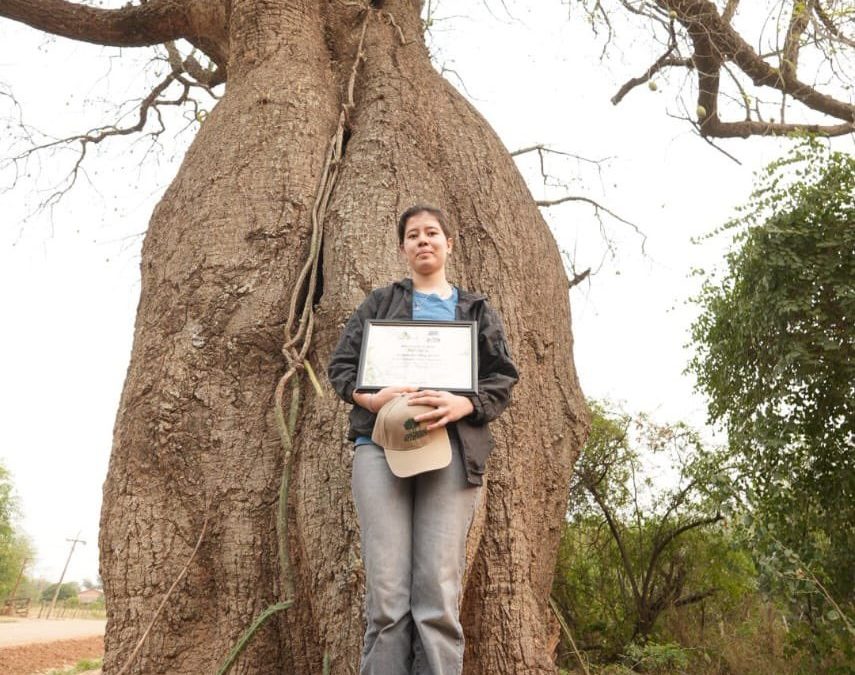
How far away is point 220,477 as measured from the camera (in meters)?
2.90

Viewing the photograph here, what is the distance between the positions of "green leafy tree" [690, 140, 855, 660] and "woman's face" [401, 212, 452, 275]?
3.96 m

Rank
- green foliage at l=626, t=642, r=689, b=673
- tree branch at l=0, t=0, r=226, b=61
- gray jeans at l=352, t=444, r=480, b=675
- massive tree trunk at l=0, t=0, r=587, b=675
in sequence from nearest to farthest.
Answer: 1. gray jeans at l=352, t=444, r=480, b=675
2. massive tree trunk at l=0, t=0, r=587, b=675
3. tree branch at l=0, t=0, r=226, b=61
4. green foliage at l=626, t=642, r=689, b=673

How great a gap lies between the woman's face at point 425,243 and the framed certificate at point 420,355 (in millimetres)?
306

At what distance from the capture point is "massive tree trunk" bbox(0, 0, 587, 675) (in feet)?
8.84

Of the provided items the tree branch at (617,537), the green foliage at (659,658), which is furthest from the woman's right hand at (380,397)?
the tree branch at (617,537)

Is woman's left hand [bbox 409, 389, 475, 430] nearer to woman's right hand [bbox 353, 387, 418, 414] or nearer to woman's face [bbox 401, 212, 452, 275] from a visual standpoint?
woman's right hand [bbox 353, 387, 418, 414]

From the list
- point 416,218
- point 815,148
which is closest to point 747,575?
Result: point 815,148

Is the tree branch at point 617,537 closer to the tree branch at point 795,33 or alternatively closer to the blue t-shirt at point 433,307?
the tree branch at point 795,33

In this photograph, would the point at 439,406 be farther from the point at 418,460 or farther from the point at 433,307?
the point at 433,307

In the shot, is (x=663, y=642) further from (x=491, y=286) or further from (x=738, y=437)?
(x=491, y=286)

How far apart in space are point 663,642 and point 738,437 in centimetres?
240

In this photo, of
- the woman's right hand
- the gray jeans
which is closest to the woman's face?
the woman's right hand

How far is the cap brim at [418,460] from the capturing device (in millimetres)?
1984

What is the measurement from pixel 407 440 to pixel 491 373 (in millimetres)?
402
